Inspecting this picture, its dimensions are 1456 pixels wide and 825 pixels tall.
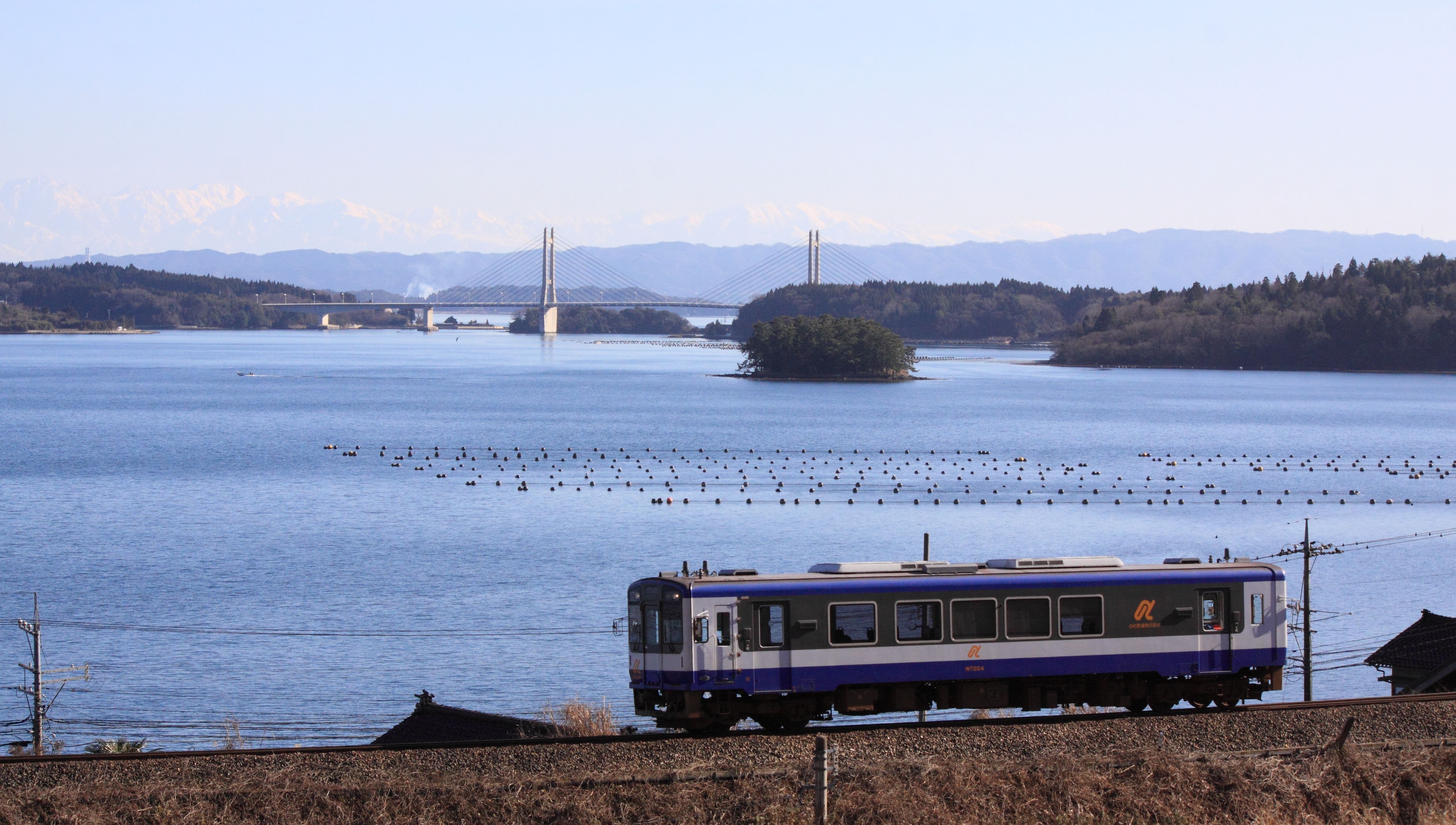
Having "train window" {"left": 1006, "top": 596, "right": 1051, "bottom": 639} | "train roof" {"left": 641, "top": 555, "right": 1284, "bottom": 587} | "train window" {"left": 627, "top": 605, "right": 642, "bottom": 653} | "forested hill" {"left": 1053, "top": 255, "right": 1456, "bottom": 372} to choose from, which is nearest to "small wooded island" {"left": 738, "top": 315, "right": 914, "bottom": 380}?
"forested hill" {"left": 1053, "top": 255, "right": 1456, "bottom": 372}

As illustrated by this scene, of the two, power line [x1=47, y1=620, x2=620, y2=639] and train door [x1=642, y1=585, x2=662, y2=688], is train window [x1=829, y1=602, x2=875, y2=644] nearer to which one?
train door [x1=642, y1=585, x2=662, y2=688]

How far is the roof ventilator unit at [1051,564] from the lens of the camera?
1617cm

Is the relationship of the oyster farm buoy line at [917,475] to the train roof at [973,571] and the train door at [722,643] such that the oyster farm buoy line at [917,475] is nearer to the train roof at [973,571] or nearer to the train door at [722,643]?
the train roof at [973,571]

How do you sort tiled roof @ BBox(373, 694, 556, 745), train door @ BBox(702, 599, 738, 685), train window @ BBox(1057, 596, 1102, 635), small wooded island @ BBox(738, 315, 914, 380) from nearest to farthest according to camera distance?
train door @ BBox(702, 599, 738, 685)
train window @ BBox(1057, 596, 1102, 635)
tiled roof @ BBox(373, 694, 556, 745)
small wooded island @ BBox(738, 315, 914, 380)

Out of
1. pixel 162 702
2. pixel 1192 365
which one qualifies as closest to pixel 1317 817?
pixel 162 702

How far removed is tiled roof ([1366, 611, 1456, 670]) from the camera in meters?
21.6

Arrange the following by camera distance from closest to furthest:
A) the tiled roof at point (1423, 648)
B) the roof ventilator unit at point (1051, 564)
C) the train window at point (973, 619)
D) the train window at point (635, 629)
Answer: the train window at point (635, 629) → the train window at point (973, 619) → the roof ventilator unit at point (1051, 564) → the tiled roof at point (1423, 648)

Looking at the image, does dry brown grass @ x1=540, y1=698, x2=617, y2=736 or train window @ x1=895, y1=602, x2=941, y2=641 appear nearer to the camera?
train window @ x1=895, y1=602, x2=941, y2=641

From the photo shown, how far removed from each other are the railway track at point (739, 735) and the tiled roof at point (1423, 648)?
16.8 feet

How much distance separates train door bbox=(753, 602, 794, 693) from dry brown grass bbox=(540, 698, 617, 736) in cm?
166

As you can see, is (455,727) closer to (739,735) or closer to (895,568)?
(739,735)

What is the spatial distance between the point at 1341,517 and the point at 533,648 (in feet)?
122

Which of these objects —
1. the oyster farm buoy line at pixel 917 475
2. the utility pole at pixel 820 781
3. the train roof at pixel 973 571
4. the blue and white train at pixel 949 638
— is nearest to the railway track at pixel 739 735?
the blue and white train at pixel 949 638

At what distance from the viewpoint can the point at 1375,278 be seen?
634 ft
